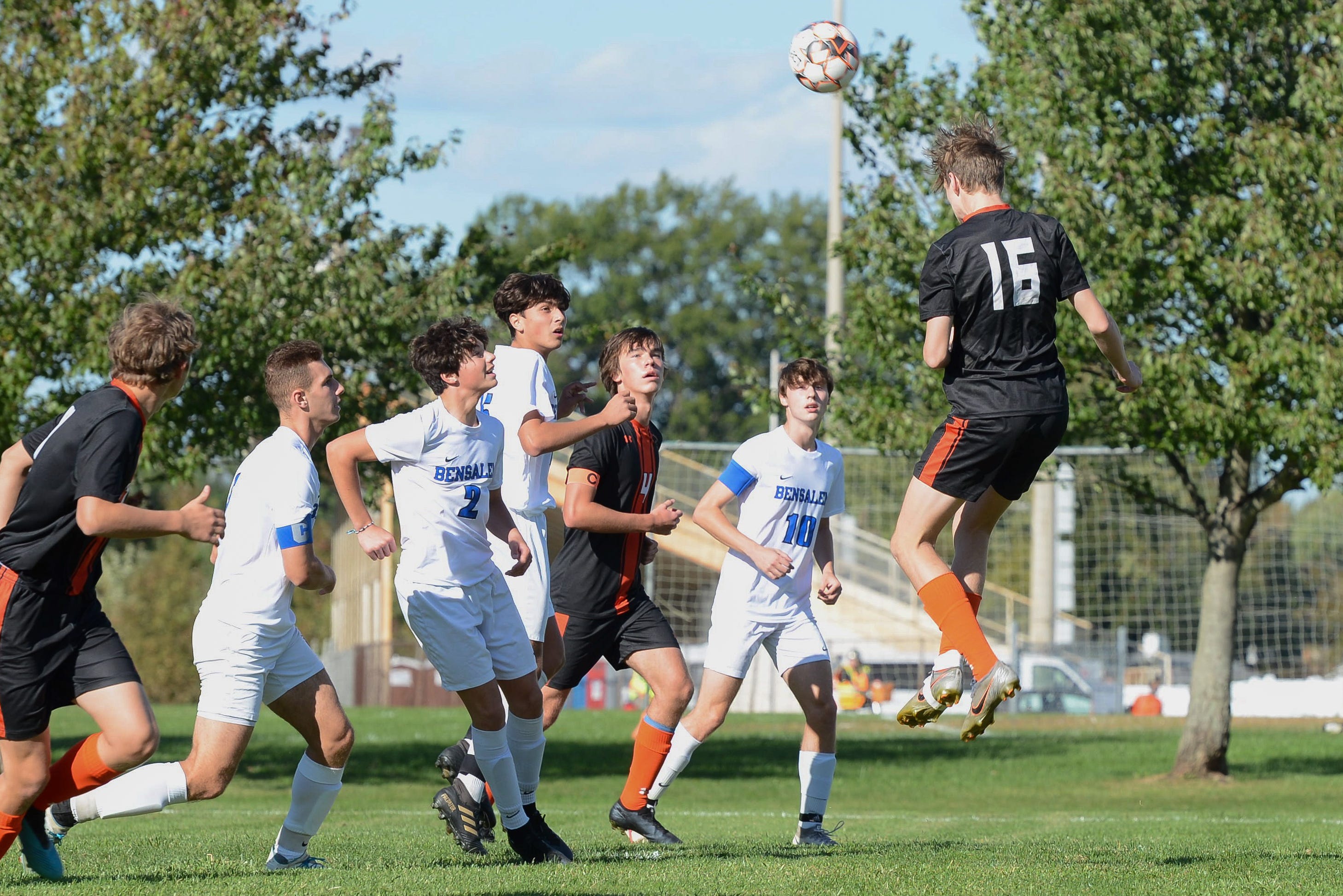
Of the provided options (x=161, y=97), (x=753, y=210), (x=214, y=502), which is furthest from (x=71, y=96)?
(x=753, y=210)

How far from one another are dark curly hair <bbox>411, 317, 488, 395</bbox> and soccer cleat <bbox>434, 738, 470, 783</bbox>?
1841 mm

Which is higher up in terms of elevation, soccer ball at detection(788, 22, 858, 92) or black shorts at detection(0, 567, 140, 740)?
soccer ball at detection(788, 22, 858, 92)

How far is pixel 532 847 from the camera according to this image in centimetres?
Answer: 646

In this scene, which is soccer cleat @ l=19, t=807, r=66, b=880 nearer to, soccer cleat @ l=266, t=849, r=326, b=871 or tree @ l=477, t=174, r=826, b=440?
soccer cleat @ l=266, t=849, r=326, b=871

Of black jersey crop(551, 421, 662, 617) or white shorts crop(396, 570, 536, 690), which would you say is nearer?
white shorts crop(396, 570, 536, 690)

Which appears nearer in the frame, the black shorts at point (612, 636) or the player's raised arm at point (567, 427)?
the player's raised arm at point (567, 427)

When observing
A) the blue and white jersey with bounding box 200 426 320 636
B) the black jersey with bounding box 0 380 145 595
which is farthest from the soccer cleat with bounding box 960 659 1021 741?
the black jersey with bounding box 0 380 145 595

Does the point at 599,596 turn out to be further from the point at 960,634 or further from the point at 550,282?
the point at 960,634

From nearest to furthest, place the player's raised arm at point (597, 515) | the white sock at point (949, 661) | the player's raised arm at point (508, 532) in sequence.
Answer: the white sock at point (949, 661)
the player's raised arm at point (508, 532)
the player's raised arm at point (597, 515)

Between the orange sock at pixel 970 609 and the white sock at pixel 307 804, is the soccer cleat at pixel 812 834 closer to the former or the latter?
the orange sock at pixel 970 609

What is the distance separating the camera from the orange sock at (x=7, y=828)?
18.3 ft

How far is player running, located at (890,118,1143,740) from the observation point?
585 centimetres

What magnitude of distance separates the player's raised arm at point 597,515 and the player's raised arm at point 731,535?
407mm

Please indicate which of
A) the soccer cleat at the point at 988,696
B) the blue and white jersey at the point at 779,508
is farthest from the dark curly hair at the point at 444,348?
the soccer cleat at the point at 988,696
